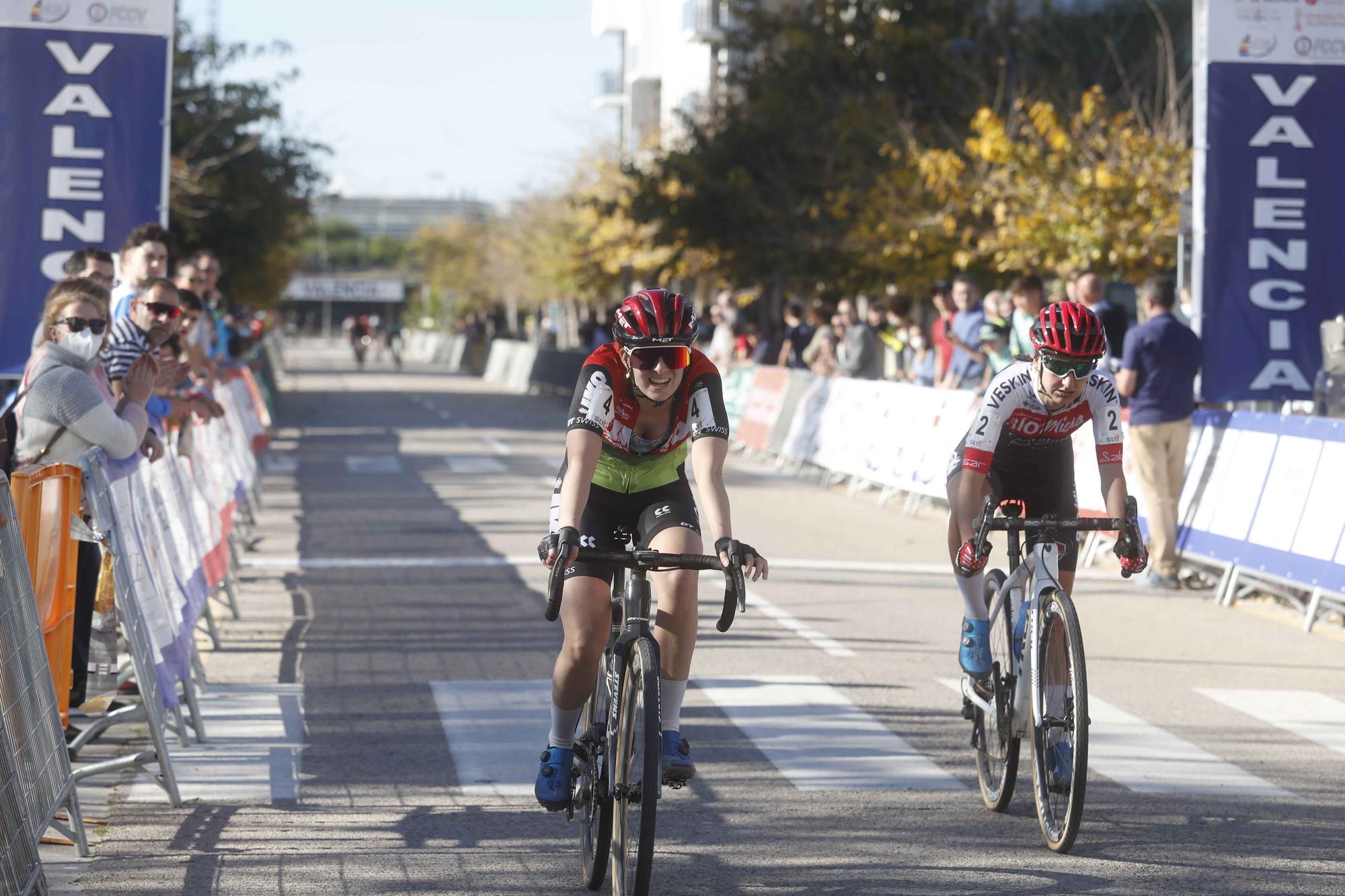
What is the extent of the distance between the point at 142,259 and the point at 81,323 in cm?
344

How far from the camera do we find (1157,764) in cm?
776

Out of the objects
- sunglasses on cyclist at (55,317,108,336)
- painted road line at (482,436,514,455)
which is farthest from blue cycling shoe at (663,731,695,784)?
painted road line at (482,436,514,455)

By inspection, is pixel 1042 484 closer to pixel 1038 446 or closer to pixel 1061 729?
pixel 1038 446

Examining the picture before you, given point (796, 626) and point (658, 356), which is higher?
point (658, 356)

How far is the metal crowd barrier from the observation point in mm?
5160

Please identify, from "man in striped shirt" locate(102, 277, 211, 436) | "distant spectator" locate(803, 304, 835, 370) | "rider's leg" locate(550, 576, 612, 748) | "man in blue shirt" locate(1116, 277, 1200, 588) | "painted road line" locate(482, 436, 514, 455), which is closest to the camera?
"rider's leg" locate(550, 576, 612, 748)

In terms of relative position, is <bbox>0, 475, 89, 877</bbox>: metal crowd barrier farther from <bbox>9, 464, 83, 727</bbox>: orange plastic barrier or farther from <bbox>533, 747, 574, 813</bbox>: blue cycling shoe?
<bbox>533, 747, 574, 813</bbox>: blue cycling shoe

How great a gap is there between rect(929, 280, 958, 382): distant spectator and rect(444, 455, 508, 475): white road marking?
5714mm

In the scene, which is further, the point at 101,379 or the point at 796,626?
the point at 796,626

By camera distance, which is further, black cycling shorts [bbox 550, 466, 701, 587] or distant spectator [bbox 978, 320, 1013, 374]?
distant spectator [bbox 978, 320, 1013, 374]

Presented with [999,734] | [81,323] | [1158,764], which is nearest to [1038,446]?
[999,734]

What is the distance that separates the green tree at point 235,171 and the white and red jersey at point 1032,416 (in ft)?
77.0

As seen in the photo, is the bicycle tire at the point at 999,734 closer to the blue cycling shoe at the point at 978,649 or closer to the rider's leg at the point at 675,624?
the blue cycling shoe at the point at 978,649

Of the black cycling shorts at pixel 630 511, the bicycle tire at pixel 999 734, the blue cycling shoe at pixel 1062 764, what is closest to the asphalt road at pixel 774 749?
the bicycle tire at pixel 999 734
